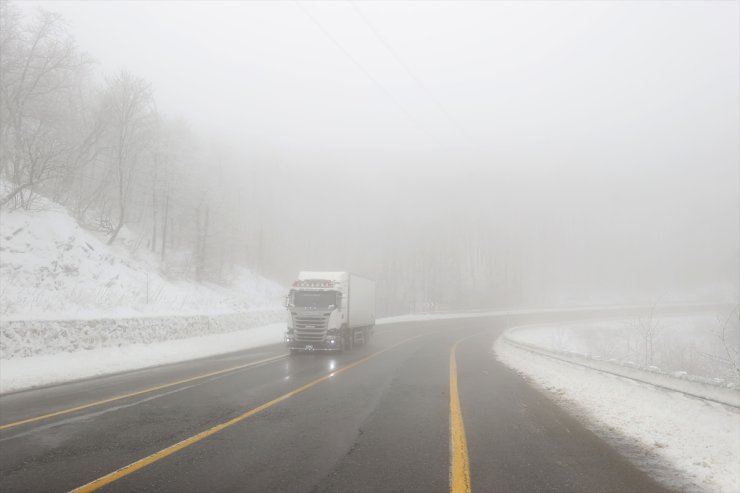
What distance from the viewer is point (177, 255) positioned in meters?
48.7

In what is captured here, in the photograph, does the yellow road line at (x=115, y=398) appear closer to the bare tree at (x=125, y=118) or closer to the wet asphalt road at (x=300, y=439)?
the wet asphalt road at (x=300, y=439)

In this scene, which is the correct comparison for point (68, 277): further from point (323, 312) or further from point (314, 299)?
point (323, 312)

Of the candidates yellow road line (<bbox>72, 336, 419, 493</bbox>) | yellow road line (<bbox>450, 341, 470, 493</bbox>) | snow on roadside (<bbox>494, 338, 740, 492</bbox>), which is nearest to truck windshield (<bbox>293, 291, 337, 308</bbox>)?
yellow road line (<bbox>72, 336, 419, 493</bbox>)

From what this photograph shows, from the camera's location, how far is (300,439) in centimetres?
658

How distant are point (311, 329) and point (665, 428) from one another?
14.7 m

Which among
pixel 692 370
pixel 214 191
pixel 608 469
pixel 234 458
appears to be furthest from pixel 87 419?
pixel 214 191

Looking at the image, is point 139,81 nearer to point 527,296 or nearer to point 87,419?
point 87,419

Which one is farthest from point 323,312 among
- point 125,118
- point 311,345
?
point 125,118

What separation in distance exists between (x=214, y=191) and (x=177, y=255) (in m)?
9.87

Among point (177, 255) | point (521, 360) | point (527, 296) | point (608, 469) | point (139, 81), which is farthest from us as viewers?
point (527, 296)

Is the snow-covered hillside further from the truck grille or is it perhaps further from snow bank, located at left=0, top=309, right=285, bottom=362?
the truck grille

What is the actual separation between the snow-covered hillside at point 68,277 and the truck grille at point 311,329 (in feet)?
22.7

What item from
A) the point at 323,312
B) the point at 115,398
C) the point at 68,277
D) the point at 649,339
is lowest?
the point at 649,339

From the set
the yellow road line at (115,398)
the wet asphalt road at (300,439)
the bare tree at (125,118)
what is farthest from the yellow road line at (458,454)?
the bare tree at (125,118)
